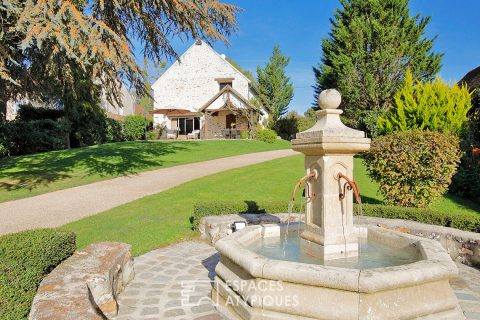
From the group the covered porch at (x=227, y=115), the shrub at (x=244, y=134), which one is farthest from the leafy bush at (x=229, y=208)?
the covered porch at (x=227, y=115)

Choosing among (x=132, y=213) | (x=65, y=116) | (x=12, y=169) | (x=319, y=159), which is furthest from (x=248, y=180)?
(x=65, y=116)

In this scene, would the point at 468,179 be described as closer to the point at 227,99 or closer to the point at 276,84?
the point at 227,99

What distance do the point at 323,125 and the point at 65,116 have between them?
26.7 m

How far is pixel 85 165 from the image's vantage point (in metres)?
16.9

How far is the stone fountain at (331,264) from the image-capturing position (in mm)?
3217

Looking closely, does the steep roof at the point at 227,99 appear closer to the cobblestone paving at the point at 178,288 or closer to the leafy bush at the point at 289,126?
the leafy bush at the point at 289,126

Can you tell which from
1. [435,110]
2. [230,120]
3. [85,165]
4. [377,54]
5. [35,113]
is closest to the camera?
[435,110]

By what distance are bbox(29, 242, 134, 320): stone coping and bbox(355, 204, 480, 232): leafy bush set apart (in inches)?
205

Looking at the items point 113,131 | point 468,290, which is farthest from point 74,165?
point 468,290

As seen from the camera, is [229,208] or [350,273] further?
[229,208]

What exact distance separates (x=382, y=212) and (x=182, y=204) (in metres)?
5.37

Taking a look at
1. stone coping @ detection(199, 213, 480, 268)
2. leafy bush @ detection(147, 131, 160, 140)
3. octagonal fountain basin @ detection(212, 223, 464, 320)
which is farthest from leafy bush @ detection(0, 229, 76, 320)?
leafy bush @ detection(147, 131, 160, 140)

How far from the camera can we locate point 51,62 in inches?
436

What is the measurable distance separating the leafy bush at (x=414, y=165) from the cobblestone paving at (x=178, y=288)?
287cm
